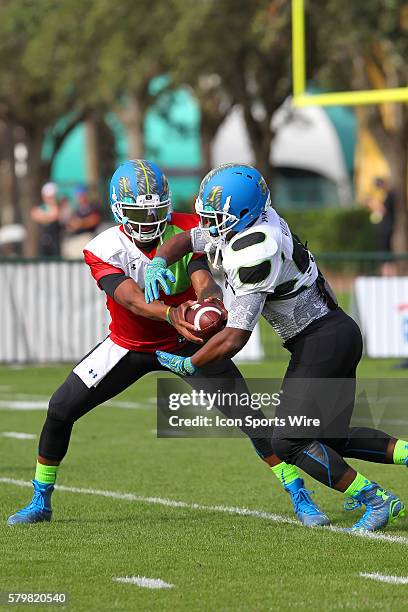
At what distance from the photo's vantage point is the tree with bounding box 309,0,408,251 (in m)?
22.8

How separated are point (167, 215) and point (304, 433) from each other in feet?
4.42

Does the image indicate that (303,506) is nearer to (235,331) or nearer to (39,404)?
(235,331)

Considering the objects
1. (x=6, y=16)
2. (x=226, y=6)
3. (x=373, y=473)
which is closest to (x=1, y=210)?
(x=6, y=16)

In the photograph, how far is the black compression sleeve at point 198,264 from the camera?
7.21m

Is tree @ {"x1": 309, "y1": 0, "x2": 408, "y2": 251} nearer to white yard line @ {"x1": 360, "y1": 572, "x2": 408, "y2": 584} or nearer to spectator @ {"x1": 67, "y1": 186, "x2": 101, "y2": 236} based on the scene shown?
spectator @ {"x1": 67, "y1": 186, "x2": 101, "y2": 236}

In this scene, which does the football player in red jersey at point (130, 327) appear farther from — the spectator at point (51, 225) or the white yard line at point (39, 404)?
the spectator at point (51, 225)

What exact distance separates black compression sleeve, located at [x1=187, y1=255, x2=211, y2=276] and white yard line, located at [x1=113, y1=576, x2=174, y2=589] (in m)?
1.77

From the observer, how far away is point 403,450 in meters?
7.10

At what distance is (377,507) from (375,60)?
20.7 m

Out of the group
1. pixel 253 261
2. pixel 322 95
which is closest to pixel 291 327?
pixel 253 261

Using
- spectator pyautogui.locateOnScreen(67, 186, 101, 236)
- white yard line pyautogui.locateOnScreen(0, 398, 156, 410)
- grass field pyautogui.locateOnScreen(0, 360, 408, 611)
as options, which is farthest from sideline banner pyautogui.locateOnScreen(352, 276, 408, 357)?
grass field pyautogui.locateOnScreen(0, 360, 408, 611)

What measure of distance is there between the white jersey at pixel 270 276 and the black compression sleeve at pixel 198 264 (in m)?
0.09

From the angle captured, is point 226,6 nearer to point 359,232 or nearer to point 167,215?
point 359,232

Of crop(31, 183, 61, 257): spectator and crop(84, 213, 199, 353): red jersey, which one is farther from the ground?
crop(84, 213, 199, 353): red jersey
